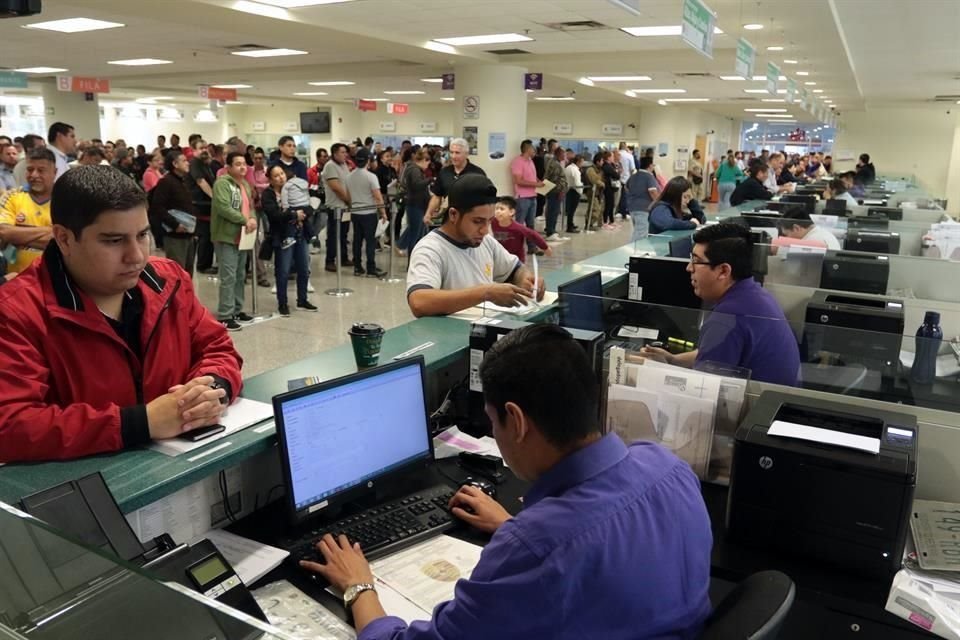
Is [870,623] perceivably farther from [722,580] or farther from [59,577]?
[59,577]

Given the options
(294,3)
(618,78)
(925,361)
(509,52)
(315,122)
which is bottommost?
(925,361)

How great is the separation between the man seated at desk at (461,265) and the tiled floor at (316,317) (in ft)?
8.03

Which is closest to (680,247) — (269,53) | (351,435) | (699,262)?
(699,262)

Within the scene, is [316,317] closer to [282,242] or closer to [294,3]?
[282,242]

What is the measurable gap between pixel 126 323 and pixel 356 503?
70 centimetres

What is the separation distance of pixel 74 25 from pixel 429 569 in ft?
30.1

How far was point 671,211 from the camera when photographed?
6.21 m

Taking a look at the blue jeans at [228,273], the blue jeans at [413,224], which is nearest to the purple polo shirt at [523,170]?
the blue jeans at [413,224]

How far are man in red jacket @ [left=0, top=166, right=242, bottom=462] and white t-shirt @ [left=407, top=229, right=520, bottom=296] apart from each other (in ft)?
4.08

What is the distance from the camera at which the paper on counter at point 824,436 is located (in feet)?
5.51

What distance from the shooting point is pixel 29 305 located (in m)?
1.53

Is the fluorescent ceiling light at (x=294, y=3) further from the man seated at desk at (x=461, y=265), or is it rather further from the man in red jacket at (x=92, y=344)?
the man in red jacket at (x=92, y=344)

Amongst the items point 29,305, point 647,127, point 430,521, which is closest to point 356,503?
point 430,521

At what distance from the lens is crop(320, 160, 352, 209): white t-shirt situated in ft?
27.0
